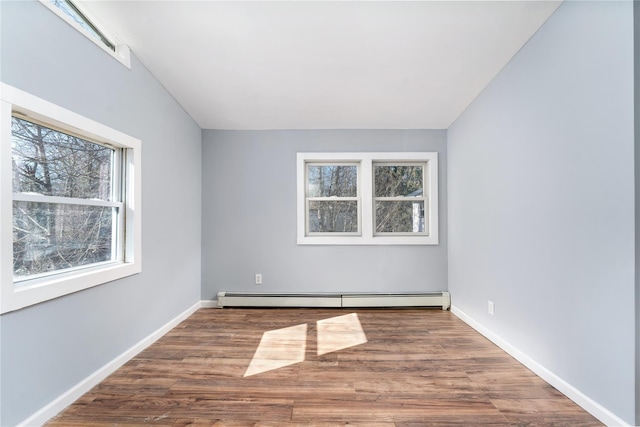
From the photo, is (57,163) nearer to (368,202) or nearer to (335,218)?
(335,218)

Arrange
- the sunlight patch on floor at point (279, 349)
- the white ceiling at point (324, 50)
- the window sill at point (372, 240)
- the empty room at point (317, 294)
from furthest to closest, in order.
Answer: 1. the window sill at point (372, 240)
2. the sunlight patch on floor at point (279, 349)
3. the white ceiling at point (324, 50)
4. the empty room at point (317, 294)

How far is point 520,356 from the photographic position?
216 centimetres

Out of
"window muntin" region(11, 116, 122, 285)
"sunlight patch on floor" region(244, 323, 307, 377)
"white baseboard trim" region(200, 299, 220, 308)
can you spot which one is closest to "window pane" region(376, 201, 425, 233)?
"sunlight patch on floor" region(244, 323, 307, 377)

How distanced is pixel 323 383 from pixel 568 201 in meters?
1.98

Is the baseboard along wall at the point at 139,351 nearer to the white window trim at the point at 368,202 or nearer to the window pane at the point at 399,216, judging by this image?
the white window trim at the point at 368,202

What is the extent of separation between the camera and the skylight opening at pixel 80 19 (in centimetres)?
168

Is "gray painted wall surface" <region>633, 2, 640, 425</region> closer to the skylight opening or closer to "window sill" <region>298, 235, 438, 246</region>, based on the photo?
"window sill" <region>298, 235, 438, 246</region>

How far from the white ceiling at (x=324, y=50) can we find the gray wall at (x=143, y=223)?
34 cm

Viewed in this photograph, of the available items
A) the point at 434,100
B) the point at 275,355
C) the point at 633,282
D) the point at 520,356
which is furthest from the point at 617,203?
the point at 275,355

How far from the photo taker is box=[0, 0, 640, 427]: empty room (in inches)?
57.7

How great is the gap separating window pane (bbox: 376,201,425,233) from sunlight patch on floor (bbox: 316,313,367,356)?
1.26m

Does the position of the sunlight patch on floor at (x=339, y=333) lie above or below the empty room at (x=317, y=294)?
below

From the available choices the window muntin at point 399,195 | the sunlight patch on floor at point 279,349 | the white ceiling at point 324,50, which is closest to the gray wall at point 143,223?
the white ceiling at point 324,50

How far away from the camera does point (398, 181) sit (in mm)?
3768
